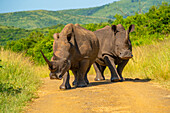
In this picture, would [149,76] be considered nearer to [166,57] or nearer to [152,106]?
[166,57]

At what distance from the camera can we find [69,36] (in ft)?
22.7

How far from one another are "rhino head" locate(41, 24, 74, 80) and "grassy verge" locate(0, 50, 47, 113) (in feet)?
2.40

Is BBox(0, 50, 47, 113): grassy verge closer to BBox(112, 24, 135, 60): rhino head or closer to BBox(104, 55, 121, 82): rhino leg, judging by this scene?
BBox(104, 55, 121, 82): rhino leg

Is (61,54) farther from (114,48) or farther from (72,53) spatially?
(114,48)

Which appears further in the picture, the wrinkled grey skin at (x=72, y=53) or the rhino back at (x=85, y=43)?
the rhino back at (x=85, y=43)

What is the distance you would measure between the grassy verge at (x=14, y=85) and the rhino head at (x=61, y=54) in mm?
731

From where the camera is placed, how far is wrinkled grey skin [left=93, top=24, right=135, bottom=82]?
8.30 meters

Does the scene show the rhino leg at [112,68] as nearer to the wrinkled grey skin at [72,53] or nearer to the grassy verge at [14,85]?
the wrinkled grey skin at [72,53]

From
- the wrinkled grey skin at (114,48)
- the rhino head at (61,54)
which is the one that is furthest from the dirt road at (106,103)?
the wrinkled grey skin at (114,48)

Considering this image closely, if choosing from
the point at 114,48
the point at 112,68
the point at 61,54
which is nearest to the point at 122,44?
the point at 114,48

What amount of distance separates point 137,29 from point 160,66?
11.9 meters

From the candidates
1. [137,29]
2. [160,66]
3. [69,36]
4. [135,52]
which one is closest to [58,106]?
[69,36]

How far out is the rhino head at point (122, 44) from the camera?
829 centimetres

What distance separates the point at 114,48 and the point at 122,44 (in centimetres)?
31
